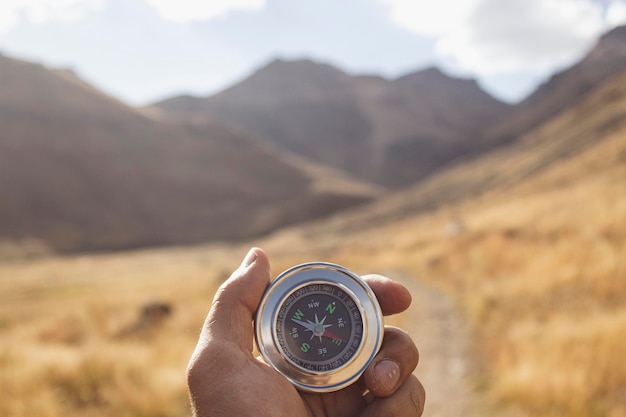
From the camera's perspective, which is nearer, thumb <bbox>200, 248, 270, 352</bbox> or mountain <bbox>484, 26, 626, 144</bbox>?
thumb <bbox>200, 248, 270, 352</bbox>

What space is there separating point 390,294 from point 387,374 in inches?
17.2

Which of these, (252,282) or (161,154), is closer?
(252,282)

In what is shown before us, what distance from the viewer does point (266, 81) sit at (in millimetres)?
190750

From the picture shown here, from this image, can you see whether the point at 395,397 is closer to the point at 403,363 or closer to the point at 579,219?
the point at 403,363

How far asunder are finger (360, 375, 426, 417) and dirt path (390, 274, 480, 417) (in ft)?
10.1

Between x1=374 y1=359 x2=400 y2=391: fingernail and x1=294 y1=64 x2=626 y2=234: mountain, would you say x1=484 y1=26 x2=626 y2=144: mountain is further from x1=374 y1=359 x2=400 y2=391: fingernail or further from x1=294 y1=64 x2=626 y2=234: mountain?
x1=374 y1=359 x2=400 y2=391: fingernail

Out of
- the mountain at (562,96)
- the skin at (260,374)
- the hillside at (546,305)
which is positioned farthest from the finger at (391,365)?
the mountain at (562,96)

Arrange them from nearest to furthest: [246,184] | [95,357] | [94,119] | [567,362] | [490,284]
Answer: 1. [567,362]
2. [95,357]
3. [490,284]
4. [94,119]
5. [246,184]

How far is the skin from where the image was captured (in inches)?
79.7

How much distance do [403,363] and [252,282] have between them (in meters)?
0.79

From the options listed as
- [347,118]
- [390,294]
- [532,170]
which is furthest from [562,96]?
[390,294]

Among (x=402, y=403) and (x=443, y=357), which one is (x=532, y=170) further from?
(x=402, y=403)

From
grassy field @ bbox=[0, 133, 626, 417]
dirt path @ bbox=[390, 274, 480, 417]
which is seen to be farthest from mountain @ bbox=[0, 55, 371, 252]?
dirt path @ bbox=[390, 274, 480, 417]

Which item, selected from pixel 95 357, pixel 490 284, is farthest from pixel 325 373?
pixel 490 284
